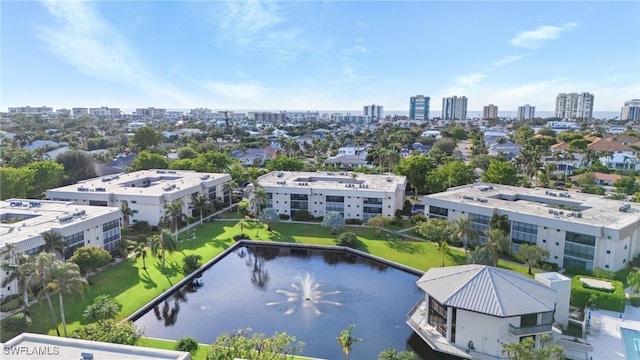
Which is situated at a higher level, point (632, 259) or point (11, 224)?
point (11, 224)

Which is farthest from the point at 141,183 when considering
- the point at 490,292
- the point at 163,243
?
the point at 490,292

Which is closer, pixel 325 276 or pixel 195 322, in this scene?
pixel 195 322

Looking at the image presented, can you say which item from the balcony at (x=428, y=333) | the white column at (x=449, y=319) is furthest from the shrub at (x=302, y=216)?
the white column at (x=449, y=319)

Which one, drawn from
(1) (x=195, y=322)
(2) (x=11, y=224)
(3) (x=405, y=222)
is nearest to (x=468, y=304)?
(1) (x=195, y=322)

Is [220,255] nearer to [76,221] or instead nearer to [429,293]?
[76,221]

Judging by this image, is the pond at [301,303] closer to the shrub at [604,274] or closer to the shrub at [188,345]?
the shrub at [188,345]

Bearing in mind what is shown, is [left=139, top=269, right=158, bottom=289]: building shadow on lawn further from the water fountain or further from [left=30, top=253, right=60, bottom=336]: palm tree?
[left=30, top=253, right=60, bottom=336]: palm tree

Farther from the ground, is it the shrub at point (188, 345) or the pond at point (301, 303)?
the shrub at point (188, 345)
